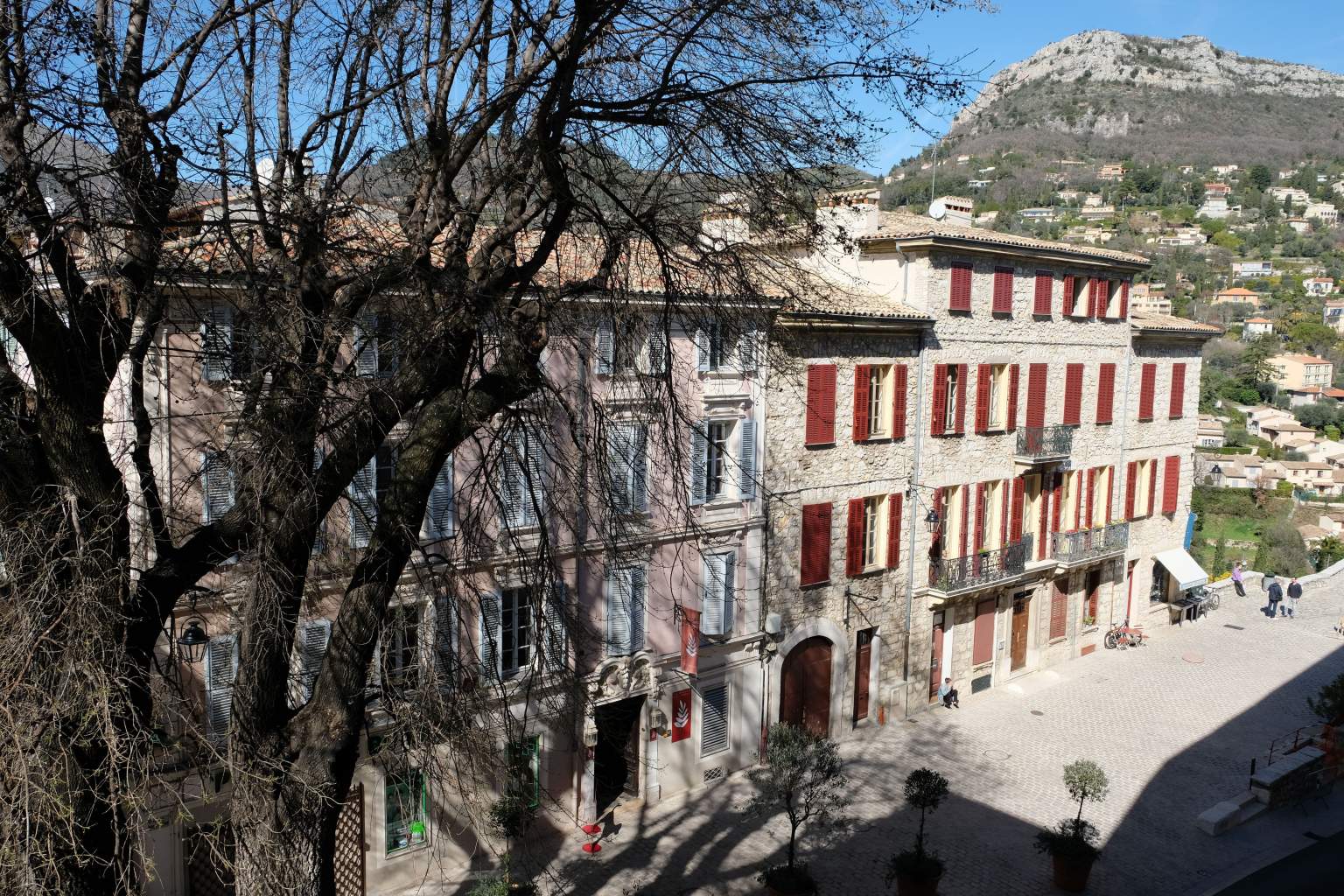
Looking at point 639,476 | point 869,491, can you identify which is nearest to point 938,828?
point 869,491

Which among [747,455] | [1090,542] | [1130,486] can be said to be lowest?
[1090,542]

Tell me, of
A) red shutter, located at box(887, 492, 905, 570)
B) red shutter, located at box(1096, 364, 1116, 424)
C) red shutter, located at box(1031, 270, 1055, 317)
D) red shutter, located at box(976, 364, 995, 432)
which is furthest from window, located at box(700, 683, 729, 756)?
red shutter, located at box(1096, 364, 1116, 424)

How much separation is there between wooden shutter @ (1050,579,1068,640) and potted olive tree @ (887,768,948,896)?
12.0 m

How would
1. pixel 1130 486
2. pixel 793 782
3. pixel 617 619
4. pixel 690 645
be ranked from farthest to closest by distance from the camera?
1. pixel 1130 486
2. pixel 690 645
3. pixel 617 619
4. pixel 793 782

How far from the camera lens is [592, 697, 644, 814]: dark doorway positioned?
16906 millimetres

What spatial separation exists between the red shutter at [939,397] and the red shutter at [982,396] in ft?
3.51

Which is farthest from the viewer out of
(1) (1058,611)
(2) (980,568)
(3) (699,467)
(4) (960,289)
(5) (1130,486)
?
(5) (1130,486)

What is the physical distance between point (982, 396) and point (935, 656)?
5.57 metres

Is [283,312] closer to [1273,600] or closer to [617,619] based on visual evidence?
[617,619]

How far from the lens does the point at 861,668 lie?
20.9m

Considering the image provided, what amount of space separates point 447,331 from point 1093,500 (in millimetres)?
23095

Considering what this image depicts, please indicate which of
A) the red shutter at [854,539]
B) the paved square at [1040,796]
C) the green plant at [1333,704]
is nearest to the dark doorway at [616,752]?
the paved square at [1040,796]

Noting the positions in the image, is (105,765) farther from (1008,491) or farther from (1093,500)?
(1093,500)

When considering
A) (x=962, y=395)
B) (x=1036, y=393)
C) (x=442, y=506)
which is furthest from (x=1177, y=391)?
(x=442, y=506)
